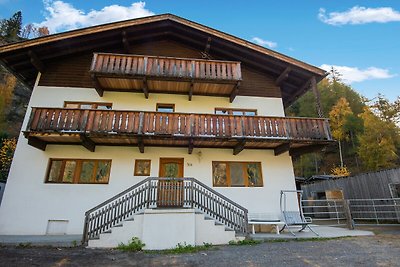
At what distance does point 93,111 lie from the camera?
10.7 meters

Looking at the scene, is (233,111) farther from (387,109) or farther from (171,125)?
(387,109)

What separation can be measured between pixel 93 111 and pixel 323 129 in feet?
36.5

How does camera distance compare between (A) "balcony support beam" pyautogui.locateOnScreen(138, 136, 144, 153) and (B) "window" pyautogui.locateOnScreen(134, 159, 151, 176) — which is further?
(B) "window" pyautogui.locateOnScreen(134, 159, 151, 176)

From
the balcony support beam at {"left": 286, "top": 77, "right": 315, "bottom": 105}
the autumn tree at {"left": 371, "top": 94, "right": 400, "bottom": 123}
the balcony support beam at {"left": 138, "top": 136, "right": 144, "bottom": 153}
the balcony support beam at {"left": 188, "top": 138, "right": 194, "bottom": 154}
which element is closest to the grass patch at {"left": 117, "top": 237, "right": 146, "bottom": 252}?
the balcony support beam at {"left": 138, "top": 136, "right": 144, "bottom": 153}

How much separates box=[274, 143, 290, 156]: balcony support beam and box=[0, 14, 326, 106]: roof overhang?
4426 mm

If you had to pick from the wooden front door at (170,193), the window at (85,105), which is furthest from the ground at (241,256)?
the window at (85,105)

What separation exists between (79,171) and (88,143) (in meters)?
1.59

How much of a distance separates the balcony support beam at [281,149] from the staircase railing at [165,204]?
4.21 m

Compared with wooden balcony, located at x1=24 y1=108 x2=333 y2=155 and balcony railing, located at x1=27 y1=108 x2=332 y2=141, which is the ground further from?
balcony railing, located at x1=27 y1=108 x2=332 y2=141

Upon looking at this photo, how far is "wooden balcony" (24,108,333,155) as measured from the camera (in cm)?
1026

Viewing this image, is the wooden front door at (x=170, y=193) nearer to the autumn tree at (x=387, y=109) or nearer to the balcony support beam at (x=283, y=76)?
the balcony support beam at (x=283, y=76)

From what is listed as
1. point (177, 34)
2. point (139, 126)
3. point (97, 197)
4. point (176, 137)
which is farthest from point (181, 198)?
point (177, 34)

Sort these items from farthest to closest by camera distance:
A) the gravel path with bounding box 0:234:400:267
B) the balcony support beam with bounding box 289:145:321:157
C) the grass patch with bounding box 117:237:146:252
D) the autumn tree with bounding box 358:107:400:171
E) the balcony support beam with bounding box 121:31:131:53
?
1. the autumn tree with bounding box 358:107:400:171
2. the balcony support beam with bounding box 121:31:131:53
3. the balcony support beam with bounding box 289:145:321:157
4. the grass patch with bounding box 117:237:146:252
5. the gravel path with bounding box 0:234:400:267

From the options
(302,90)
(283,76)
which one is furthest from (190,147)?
(302,90)
